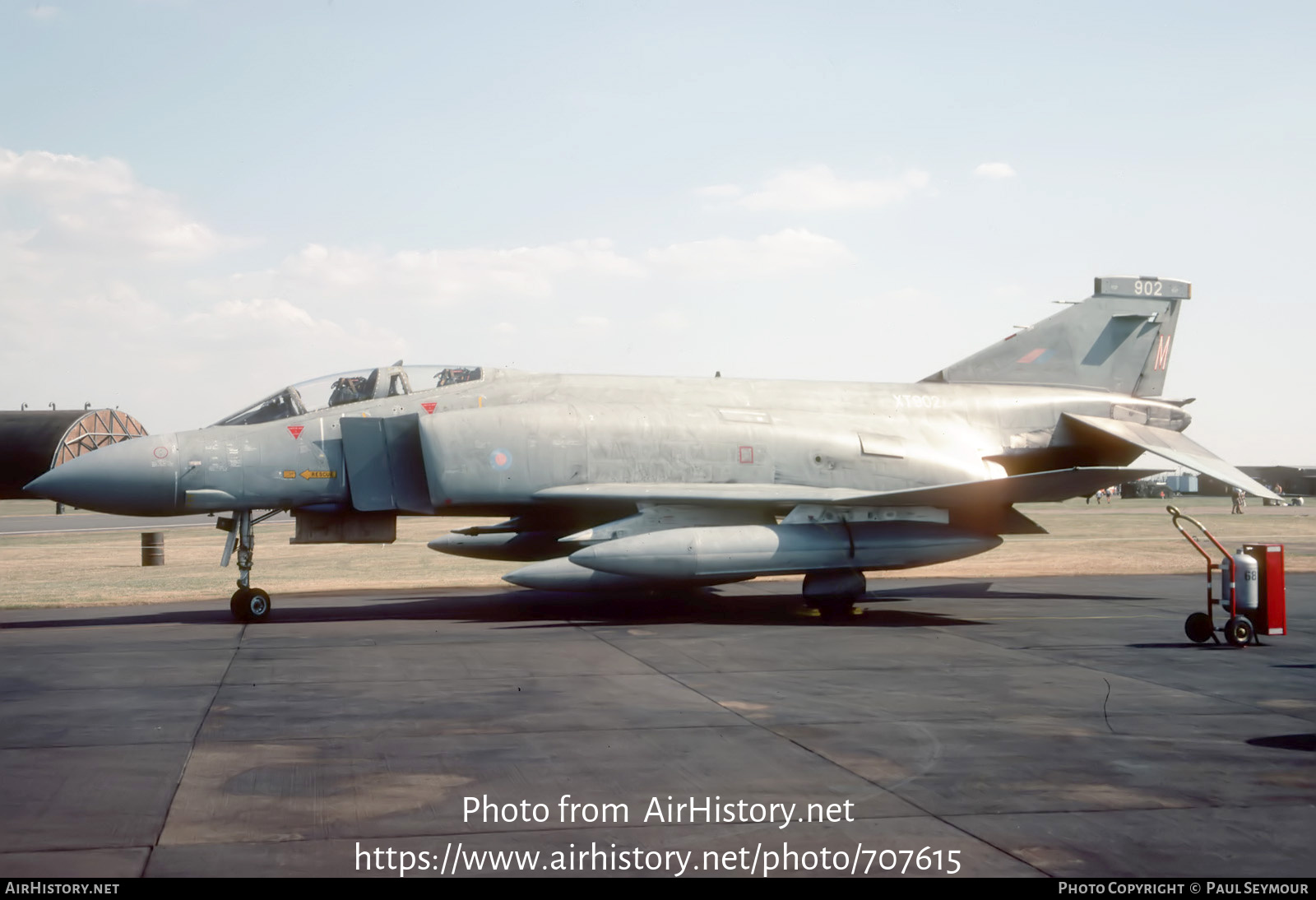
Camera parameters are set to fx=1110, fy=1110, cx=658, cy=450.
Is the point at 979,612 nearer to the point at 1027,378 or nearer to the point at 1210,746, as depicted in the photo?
the point at 1027,378

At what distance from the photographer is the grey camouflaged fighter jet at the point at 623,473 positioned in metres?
13.8

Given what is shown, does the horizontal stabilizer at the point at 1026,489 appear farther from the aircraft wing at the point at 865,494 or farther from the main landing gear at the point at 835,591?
the main landing gear at the point at 835,591

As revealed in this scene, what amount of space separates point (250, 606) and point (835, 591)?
7.44m

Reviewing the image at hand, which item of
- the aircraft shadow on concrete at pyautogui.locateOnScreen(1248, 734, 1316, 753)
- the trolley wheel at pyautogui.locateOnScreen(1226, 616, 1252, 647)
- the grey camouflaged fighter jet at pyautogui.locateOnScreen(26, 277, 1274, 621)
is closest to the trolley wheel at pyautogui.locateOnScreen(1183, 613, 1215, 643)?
the trolley wheel at pyautogui.locateOnScreen(1226, 616, 1252, 647)

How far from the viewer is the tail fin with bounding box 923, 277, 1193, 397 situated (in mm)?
18688

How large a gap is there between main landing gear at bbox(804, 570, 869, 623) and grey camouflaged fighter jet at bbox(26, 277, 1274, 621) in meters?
0.02

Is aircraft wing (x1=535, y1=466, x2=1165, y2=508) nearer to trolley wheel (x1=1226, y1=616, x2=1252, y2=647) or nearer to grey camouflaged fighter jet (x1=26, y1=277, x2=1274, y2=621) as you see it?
grey camouflaged fighter jet (x1=26, y1=277, x2=1274, y2=621)

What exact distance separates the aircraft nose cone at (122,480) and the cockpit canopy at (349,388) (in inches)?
39.4

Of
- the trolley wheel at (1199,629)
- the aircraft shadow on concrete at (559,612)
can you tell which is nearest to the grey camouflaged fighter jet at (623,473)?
the aircraft shadow on concrete at (559,612)

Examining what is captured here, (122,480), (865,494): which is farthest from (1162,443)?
(122,480)

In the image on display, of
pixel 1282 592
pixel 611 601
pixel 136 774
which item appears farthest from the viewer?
pixel 611 601

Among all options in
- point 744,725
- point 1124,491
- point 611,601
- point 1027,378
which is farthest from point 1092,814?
point 1124,491

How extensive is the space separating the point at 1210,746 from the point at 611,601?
1127 cm

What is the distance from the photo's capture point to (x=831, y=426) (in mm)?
16250
